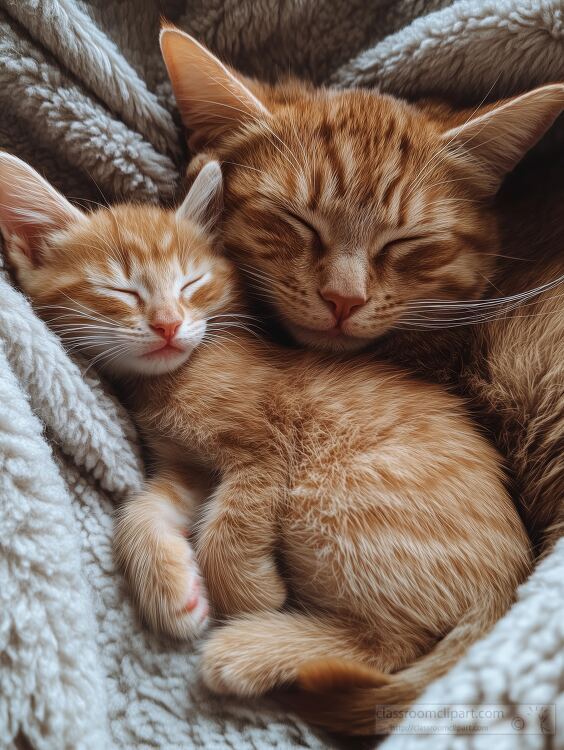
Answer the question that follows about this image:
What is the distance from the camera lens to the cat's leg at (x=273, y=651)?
75 centimetres

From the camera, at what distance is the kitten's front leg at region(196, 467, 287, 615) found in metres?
0.84

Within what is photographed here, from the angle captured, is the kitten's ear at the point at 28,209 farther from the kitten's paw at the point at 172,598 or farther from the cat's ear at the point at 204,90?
the kitten's paw at the point at 172,598

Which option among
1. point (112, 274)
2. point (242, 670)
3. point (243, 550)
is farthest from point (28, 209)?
point (242, 670)

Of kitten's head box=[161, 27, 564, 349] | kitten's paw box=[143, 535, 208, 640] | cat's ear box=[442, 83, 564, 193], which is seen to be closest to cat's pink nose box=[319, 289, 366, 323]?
kitten's head box=[161, 27, 564, 349]

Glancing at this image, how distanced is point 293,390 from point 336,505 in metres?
0.20

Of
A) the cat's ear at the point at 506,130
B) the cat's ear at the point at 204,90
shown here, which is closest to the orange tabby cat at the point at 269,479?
the cat's ear at the point at 204,90

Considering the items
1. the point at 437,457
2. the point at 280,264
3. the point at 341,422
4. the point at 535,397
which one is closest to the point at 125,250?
the point at 280,264

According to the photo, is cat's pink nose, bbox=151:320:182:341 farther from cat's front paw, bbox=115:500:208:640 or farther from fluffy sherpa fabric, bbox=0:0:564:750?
cat's front paw, bbox=115:500:208:640

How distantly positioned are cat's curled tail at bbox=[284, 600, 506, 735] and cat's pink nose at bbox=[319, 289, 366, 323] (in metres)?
0.48

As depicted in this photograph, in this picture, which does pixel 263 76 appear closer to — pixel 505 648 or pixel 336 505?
pixel 336 505

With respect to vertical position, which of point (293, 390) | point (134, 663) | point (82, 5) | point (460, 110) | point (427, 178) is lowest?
point (134, 663)

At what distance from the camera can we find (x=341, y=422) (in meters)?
0.92

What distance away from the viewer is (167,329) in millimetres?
915

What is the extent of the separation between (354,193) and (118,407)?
19.5 inches
